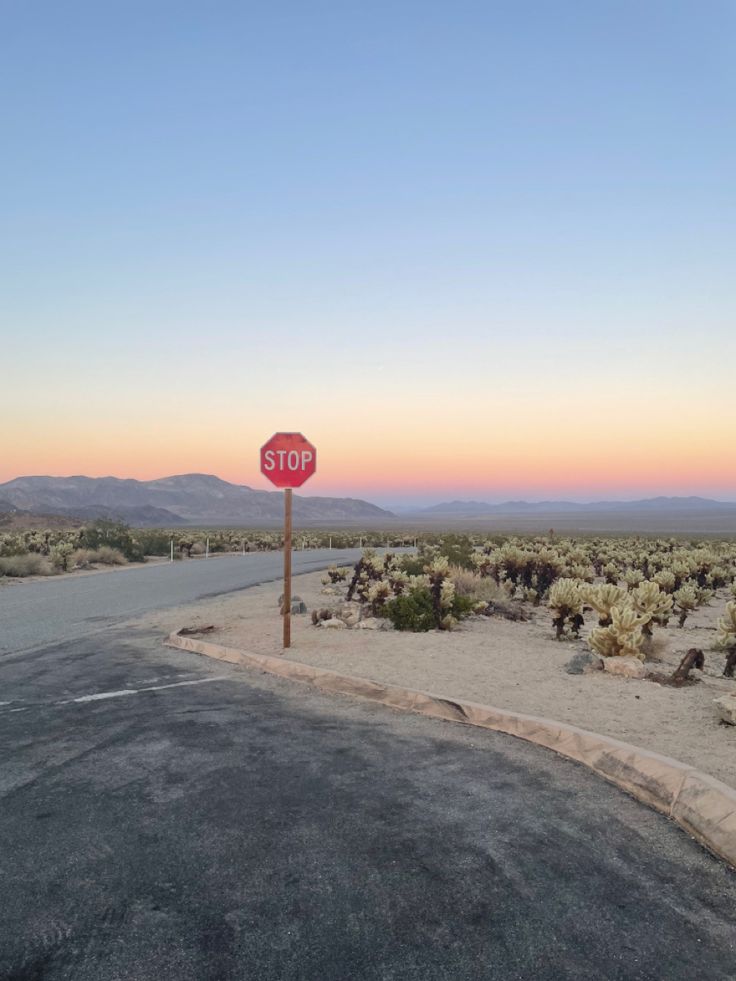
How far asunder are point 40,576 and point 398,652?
19158mm

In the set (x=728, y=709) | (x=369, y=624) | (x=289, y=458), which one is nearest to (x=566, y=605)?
(x=369, y=624)

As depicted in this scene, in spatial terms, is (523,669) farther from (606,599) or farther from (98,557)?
(98,557)

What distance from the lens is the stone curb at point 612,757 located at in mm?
4254

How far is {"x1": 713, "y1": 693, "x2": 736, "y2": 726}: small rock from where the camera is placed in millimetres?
6398

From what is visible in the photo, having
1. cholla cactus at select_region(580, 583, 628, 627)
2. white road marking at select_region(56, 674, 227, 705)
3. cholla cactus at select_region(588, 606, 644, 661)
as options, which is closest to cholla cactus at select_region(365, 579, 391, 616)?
cholla cactus at select_region(580, 583, 628, 627)

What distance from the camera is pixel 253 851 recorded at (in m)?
3.83

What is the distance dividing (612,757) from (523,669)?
388 cm

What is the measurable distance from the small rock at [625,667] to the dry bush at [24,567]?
21613mm

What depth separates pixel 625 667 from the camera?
8.81 m

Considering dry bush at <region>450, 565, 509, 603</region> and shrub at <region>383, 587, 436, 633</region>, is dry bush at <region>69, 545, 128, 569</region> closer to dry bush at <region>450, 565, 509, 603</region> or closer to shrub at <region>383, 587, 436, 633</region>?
A: dry bush at <region>450, 565, 509, 603</region>

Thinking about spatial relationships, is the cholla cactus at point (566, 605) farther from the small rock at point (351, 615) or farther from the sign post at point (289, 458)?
the sign post at point (289, 458)

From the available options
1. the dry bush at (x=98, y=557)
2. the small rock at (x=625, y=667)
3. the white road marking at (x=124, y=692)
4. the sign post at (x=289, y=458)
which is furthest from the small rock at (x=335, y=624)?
the dry bush at (x=98, y=557)

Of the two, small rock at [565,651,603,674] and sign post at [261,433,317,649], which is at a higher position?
sign post at [261,433,317,649]

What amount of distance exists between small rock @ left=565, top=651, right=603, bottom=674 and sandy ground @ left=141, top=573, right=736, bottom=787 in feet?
0.51
